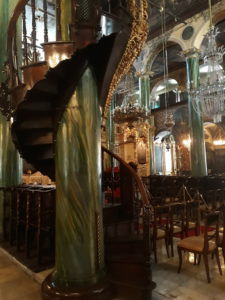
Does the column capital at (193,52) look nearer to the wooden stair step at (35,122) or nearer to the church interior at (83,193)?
the church interior at (83,193)

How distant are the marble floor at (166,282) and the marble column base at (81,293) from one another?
0.31 m

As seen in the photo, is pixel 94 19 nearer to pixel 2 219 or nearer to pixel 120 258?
pixel 120 258

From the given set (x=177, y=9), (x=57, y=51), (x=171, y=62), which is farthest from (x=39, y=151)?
(x=171, y=62)

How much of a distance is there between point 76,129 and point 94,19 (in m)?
1.14

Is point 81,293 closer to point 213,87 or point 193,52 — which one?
point 213,87

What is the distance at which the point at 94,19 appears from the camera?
2.71 meters

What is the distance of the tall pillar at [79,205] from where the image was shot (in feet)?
8.80

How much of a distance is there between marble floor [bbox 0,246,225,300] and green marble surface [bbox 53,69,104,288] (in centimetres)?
63

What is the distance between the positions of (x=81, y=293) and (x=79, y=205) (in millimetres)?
848

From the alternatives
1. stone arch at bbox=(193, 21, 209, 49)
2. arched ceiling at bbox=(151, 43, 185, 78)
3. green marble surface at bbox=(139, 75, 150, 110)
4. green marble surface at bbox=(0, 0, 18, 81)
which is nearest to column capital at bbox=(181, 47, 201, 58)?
stone arch at bbox=(193, 21, 209, 49)

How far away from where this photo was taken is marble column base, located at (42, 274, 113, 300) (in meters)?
2.59

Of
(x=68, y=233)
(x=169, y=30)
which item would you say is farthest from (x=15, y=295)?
(x=169, y=30)

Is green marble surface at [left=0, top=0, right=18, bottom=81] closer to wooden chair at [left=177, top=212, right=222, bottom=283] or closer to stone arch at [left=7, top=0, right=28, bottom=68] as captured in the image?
stone arch at [left=7, top=0, right=28, bottom=68]

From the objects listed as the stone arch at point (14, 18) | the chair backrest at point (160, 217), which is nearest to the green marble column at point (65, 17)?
the stone arch at point (14, 18)
